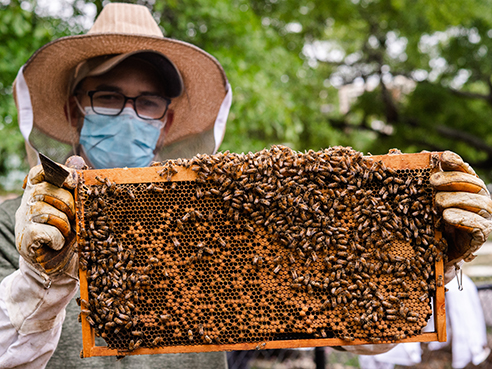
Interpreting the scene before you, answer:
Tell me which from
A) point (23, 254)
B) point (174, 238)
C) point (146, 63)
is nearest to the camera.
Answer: point (23, 254)

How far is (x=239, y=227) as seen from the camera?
241 cm

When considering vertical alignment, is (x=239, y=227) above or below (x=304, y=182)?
below

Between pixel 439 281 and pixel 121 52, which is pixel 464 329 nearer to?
pixel 439 281

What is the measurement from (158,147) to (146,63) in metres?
0.84

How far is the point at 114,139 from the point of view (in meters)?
3.47

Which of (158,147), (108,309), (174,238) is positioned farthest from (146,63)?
(108,309)

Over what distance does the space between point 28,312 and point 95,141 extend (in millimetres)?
1600

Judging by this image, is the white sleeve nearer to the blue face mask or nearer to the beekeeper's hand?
the beekeeper's hand

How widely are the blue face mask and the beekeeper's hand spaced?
116 cm

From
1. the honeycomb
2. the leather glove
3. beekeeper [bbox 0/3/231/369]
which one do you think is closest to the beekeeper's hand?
beekeeper [bbox 0/3/231/369]

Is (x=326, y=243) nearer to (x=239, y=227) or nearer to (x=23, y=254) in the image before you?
(x=239, y=227)

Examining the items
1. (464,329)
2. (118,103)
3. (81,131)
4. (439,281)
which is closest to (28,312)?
(81,131)

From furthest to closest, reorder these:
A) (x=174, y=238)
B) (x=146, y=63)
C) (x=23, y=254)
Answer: (x=146, y=63) → (x=174, y=238) → (x=23, y=254)

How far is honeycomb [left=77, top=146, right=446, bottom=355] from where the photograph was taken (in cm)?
238
